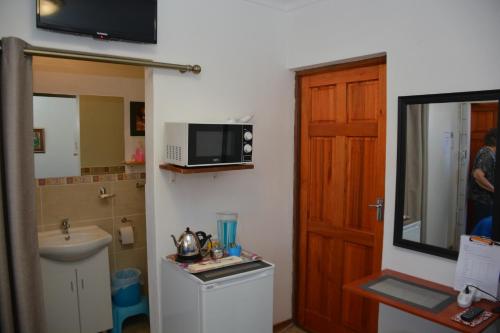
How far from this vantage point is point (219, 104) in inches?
116

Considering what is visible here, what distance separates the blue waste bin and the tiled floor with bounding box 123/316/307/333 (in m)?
0.22

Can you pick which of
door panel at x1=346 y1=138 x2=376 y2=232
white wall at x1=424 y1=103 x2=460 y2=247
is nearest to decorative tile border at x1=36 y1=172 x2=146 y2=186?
door panel at x1=346 y1=138 x2=376 y2=232

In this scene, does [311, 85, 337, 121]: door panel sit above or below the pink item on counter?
above

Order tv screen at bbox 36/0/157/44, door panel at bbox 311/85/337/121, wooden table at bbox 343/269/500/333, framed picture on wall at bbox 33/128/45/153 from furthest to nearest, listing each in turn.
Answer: framed picture on wall at bbox 33/128/45/153 < door panel at bbox 311/85/337/121 < tv screen at bbox 36/0/157/44 < wooden table at bbox 343/269/500/333

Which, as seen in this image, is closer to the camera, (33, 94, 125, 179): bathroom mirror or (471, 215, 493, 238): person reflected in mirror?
(471, 215, 493, 238): person reflected in mirror

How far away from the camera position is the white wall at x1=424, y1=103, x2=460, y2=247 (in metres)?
2.26

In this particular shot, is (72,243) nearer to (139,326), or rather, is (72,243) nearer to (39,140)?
(39,140)

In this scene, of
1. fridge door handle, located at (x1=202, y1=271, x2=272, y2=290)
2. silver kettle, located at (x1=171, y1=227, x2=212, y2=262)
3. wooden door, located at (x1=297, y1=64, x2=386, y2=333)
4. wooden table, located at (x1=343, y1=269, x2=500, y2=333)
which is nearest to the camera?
wooden table, located at (x1=343, y1=269, x2=500, y2=333)

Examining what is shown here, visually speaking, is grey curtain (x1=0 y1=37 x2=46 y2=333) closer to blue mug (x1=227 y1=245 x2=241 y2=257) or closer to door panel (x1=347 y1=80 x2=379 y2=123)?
blue mug (x1=227 y1=245 x2=241 y2=257)

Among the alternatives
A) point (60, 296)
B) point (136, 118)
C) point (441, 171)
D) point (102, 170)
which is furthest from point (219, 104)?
point (60, 296)

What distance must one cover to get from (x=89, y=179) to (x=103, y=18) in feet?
4.97

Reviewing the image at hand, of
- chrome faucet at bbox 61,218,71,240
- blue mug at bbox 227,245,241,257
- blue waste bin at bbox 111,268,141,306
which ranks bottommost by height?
blue waste bin at bbox 111,268,141,306

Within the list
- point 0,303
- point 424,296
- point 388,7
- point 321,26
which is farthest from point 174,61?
point 424,296

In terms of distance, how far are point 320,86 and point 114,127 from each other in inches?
70.8
